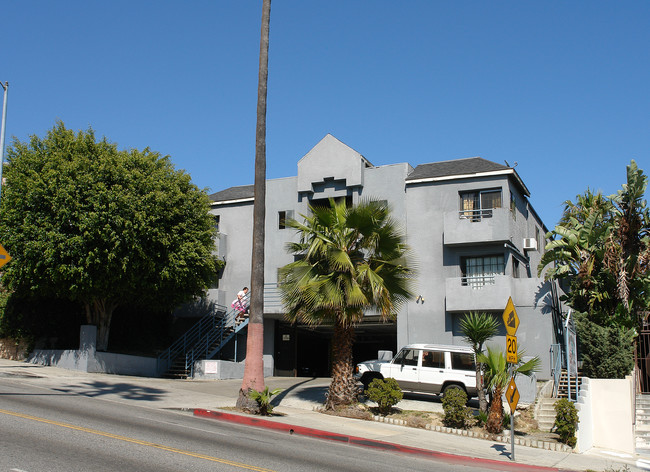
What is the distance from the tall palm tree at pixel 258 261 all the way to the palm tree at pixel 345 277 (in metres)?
1.16

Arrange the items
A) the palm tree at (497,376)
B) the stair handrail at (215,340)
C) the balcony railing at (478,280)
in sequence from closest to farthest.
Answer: the palm tree at (497,376)
the balcony railing at (478,280)
the stair handrail at (215,340)

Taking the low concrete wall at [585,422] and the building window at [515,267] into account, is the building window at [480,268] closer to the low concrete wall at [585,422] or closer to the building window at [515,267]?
the building window at [515,267]

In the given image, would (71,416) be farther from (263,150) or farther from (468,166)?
(468,166)

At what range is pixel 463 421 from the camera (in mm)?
15844

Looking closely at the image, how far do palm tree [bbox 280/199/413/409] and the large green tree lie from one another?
27.8 ft

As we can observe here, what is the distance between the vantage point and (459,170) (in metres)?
27.1

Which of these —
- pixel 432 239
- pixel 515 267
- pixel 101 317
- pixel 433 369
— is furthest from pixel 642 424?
pixel 101 317

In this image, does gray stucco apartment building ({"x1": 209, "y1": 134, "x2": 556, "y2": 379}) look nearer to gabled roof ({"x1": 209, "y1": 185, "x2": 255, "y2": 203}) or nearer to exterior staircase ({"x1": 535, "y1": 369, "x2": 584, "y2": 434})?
gabled roof ({"x1": 209, "y1": 185, "x2": 255, "y2": 203})

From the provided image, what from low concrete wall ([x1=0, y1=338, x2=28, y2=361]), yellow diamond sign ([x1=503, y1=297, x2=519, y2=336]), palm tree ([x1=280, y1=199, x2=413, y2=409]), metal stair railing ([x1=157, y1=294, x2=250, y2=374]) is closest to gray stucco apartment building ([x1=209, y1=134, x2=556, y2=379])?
metal stair railing ([x1=157, y1=294, x2=250, y2=374])

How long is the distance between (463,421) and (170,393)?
932 cm

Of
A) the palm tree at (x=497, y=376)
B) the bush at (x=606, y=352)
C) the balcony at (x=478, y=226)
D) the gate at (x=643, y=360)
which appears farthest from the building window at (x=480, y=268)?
the palm tree at (x=497, y=376)

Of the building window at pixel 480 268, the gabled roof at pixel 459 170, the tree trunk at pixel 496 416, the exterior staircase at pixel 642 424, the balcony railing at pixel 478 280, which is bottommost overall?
the exterior staircase at pixel 642 424

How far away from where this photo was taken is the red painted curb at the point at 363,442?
1193 cm

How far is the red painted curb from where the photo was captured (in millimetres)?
11930
